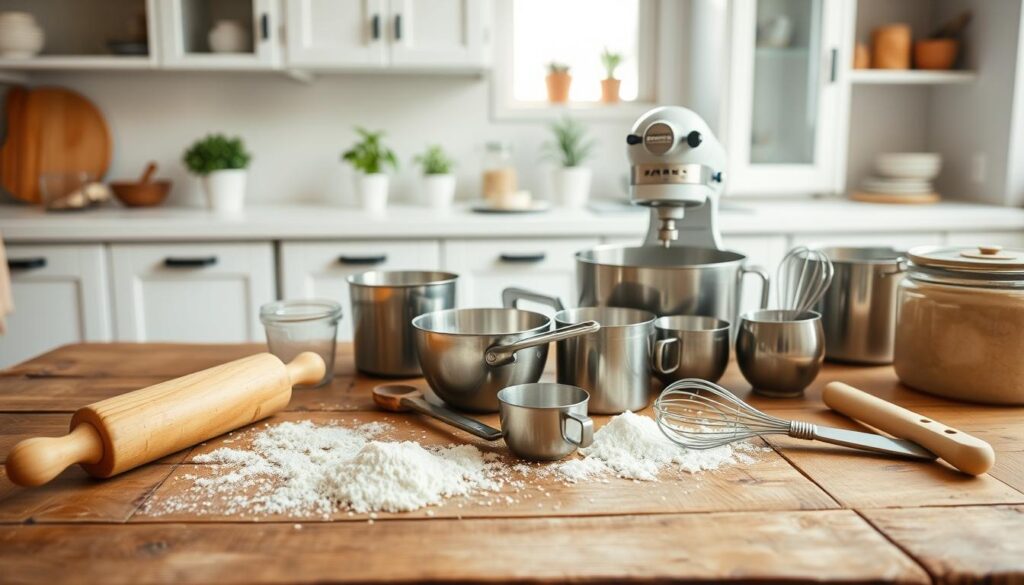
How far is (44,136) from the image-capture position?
9.28 feet

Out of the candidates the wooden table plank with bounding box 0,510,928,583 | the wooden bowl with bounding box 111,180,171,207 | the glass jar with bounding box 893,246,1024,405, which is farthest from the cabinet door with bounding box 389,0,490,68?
the wooden table plank with bounding box 0,510,928,583

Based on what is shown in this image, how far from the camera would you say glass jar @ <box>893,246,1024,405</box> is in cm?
99

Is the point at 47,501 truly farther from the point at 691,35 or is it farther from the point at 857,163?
the point at 857,163

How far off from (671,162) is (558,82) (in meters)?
1.96

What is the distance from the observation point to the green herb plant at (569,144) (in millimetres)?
2818

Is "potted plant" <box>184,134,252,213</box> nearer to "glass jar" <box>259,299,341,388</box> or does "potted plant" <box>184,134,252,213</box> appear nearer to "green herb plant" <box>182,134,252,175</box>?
"green herb plant" <box>182,134,252,175</box>

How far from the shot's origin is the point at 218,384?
92cm

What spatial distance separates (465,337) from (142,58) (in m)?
2.10

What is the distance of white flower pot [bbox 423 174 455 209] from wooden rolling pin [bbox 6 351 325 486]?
177 centimetres

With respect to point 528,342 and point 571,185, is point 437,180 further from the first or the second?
point 528,342

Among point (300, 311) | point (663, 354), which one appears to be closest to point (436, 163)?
point (300, 311)

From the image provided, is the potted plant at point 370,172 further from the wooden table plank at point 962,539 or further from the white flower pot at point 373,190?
the wooden table plank at point 962,539

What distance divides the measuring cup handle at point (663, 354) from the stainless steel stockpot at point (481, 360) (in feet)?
0.46

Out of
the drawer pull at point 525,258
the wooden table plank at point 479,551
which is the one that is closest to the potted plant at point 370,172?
the drawer pull at point 525,258
